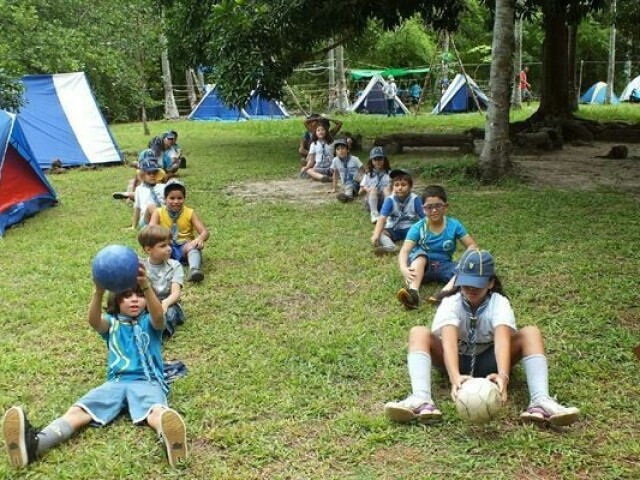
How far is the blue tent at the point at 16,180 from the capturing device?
7.84 m

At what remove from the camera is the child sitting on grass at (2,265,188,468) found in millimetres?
2939

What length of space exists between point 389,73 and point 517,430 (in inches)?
1094

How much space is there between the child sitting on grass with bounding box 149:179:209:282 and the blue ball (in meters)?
2.47

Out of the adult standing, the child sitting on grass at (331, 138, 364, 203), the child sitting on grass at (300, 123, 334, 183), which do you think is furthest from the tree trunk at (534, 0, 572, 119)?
the adult standing

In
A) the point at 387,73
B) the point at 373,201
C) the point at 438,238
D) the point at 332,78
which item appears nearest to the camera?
the point at 438,238

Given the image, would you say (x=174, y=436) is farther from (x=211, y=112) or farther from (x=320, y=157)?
(x=211, y=112)

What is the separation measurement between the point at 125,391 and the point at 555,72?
13.8 meters

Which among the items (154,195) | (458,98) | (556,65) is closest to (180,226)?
(154,195)

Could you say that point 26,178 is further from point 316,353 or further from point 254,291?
point 316,353

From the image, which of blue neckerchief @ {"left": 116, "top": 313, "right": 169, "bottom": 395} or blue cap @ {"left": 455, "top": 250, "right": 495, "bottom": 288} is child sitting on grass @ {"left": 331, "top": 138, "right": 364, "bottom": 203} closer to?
blue cap @ {"left": 455, "top": 250, "right": 495, "bottom": 288}

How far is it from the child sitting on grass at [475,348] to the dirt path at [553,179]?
210 inches

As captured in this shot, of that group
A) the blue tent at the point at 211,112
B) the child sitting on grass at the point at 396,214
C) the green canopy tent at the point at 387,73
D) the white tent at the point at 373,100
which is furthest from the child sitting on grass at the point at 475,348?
the green canopy tent at the point at 387,73

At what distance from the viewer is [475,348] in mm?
3486

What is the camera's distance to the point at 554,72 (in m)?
15.0
